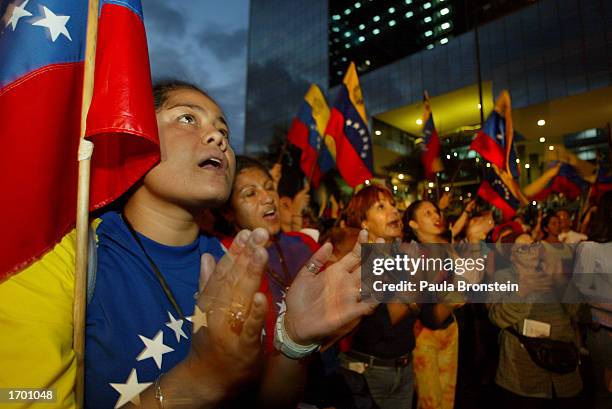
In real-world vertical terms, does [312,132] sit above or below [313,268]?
above

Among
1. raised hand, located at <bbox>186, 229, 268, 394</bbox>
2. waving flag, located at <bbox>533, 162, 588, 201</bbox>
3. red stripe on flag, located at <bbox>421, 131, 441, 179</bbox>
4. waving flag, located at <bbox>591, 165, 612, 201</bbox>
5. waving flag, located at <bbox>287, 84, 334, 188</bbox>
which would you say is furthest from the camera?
waving flag, located at <bbox>533, 162, 588, 201</bbox>

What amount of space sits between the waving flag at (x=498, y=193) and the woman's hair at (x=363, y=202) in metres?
3.26

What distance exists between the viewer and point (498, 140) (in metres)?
5.97

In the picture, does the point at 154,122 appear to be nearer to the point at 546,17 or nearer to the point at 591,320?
the point at 591,320

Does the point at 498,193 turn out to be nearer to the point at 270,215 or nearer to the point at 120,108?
the point at 270,215

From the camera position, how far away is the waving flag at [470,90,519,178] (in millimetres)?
5789

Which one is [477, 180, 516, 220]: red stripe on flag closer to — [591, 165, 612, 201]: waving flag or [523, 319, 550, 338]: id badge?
[591, 165, 612, 201]: waving flag

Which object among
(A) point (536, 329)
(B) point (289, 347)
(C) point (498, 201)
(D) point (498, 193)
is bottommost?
(A) point (536, 329)

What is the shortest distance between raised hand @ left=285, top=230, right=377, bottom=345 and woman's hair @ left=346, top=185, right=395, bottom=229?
1.99 meters

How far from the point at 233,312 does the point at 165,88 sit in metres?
1.14

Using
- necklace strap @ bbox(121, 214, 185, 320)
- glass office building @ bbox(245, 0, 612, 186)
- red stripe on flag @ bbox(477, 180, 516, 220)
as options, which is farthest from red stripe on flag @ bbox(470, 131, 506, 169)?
necklace strap @ bbox(121, 214, 185, 320)

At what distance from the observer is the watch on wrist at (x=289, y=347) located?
1294 millimetres

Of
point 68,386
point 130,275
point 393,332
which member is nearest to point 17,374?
point 68,386

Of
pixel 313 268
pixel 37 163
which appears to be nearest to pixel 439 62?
pixel 313 268
